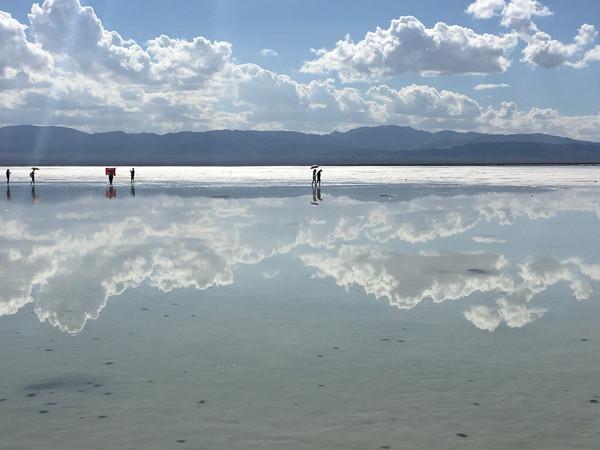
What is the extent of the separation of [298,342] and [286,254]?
11336mm

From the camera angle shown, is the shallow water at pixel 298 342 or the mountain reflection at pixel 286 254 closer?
the shallow water at pixel 298 342

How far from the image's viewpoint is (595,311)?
16312 mm

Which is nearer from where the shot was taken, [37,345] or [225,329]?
[37,345]

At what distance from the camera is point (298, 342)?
13672mm

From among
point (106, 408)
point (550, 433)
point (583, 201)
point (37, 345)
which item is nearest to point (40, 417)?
point (106, 408)

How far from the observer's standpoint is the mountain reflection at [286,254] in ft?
59.8

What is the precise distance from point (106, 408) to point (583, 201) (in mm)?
48038

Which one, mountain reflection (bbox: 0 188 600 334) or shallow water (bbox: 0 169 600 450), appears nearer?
shallow water (bbox: 0 169 600 450)

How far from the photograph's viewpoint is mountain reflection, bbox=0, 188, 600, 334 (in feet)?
59.8

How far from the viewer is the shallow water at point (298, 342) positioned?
9.54 m

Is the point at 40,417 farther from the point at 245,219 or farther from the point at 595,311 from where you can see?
the point at 245,219

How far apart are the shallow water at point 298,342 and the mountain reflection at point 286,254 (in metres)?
0.13

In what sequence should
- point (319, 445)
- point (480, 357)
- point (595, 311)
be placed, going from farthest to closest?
point (595, 311)
point (480, 357)
point (319, 445)

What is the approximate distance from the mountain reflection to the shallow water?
0.13m
